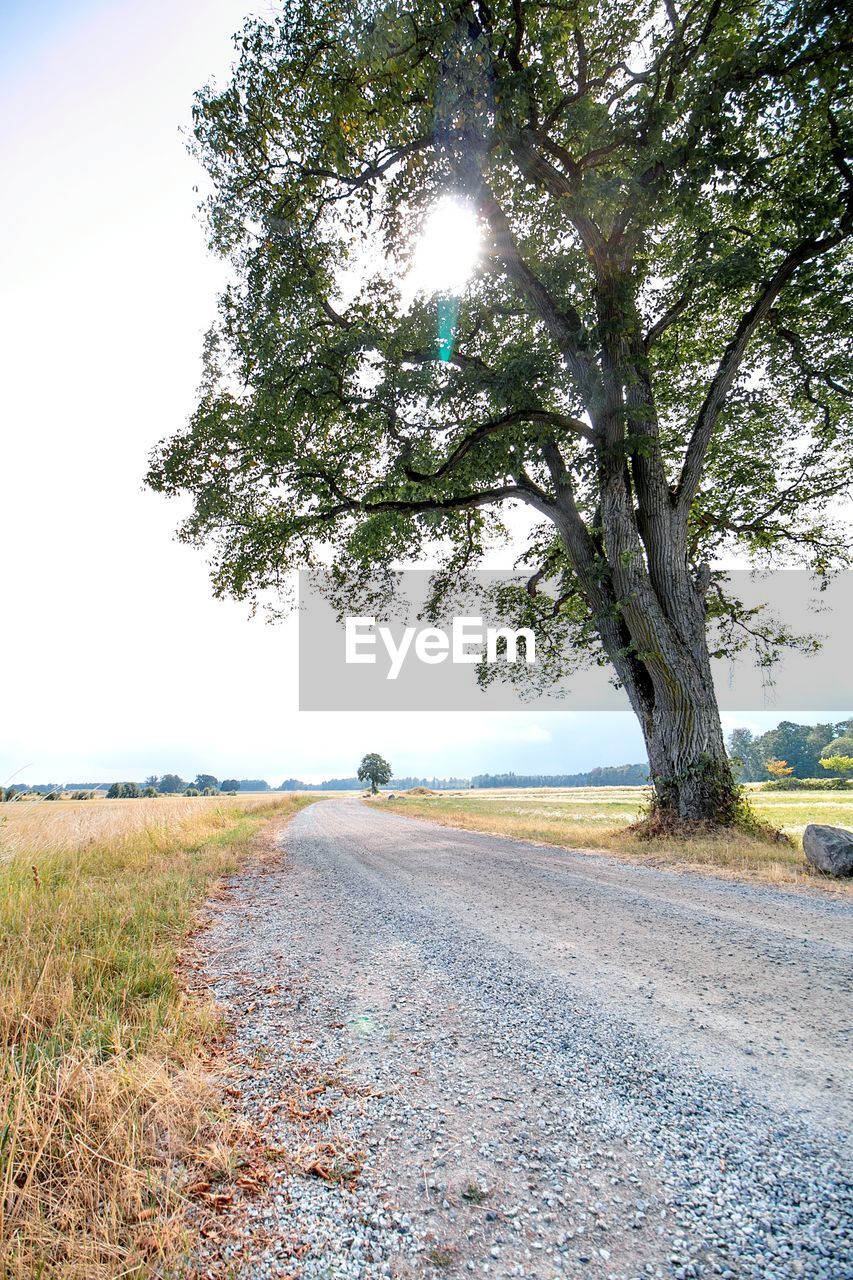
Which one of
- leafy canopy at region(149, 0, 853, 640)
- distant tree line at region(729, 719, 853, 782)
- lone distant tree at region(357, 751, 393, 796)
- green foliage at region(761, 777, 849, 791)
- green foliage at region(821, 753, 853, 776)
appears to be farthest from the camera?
distant tree line at region(729, 719, 853, 782)

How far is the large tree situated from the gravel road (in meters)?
7.25

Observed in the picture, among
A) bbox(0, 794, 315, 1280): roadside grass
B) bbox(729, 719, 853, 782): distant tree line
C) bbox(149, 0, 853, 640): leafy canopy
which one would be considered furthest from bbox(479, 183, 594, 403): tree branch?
bbox(729, 719, 853, 782): distant tree line

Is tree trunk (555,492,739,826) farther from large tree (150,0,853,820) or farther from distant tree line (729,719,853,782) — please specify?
distant tree line (729,719,853,782)

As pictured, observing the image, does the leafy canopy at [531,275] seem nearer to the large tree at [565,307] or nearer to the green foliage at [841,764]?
the large tree at [565,307]

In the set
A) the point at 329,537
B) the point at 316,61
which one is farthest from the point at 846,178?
the point at 329,537

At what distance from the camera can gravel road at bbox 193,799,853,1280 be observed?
1.65 m

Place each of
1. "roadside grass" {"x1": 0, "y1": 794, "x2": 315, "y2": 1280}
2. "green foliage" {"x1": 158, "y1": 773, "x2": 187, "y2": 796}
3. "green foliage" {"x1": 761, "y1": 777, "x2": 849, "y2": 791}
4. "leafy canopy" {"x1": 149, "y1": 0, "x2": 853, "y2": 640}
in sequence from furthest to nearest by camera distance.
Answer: "green foliage" {"x1": 158, "y1": 773, "x2": 187, "y2": 796}, "green foliage" {"x1": 761, "y1": 777, "x2": 849, "y2": 791}, "leafy canopy" {"x1": 149, "y1": 0, "x2": 853, "y2": 640}, "roadside grass" {"x1": 0, "y1": 794, "x2": 315, "y2": 1280}

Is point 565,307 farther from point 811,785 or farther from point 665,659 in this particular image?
point 811,785

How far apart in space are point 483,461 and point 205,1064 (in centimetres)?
1068

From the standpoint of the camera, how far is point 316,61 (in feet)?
29.3

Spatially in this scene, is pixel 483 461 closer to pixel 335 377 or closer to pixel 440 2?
pixel 335 377

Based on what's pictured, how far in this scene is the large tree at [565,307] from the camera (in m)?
8.16

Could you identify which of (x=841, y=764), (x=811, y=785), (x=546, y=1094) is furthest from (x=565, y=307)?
(x=841, y=764)

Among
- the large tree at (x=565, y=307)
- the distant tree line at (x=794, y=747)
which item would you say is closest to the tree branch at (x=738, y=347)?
the large tree at (x=565, y=307)
